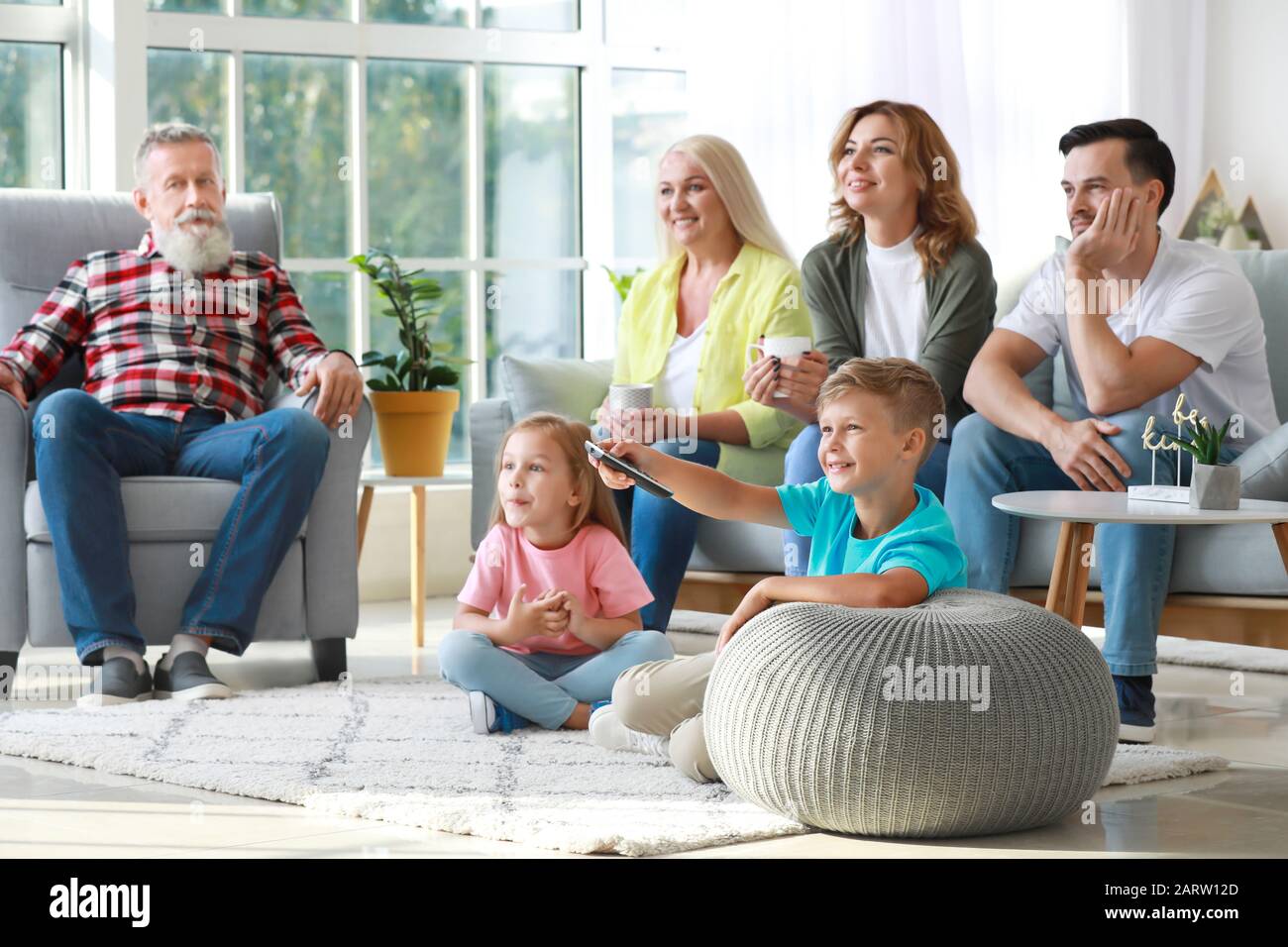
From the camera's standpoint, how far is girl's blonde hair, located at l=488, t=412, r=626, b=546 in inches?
107

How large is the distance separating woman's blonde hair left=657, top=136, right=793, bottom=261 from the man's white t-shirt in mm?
648

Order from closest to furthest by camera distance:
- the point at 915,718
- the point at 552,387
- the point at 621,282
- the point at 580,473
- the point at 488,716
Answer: the point at 915,718, the point at 488,716, the point at 580,473, the point at 552,387, the point at 621,282

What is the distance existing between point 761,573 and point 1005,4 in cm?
238

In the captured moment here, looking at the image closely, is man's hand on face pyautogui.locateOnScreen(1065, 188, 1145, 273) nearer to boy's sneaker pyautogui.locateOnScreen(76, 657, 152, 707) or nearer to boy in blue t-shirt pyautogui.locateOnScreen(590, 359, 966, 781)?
boy in blue t-shirt pyautogui.locateOnScreen(590, 359, 966, 781)

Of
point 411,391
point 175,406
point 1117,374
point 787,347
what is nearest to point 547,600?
point 787,347

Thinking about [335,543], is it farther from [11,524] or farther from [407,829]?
[407,829]

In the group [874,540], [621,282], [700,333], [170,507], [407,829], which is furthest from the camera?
[621,282]

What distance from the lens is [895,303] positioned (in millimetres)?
3104

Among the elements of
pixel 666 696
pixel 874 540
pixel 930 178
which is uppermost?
pixel 930 178

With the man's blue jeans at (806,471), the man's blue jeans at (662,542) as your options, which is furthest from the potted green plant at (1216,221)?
the man's blue jeans at (662,542)

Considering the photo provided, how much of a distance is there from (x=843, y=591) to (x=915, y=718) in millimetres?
251

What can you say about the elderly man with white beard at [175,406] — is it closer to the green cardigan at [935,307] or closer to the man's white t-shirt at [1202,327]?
the green cardigan at [935,307]

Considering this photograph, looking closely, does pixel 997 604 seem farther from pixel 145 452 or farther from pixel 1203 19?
pixel 1203 19

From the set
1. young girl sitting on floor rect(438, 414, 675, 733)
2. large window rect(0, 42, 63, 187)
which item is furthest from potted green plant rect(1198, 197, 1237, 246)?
large window rect(0, 42, 63, 187)
